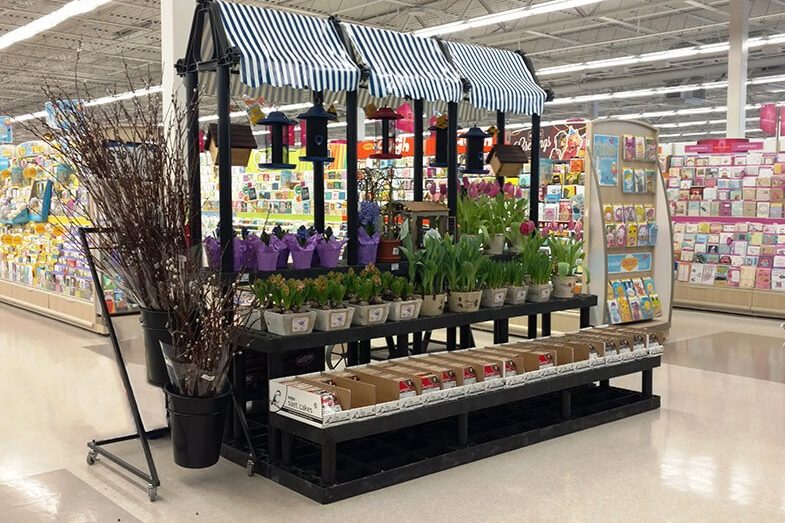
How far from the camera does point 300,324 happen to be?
4.25 m

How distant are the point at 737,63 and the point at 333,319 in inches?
480

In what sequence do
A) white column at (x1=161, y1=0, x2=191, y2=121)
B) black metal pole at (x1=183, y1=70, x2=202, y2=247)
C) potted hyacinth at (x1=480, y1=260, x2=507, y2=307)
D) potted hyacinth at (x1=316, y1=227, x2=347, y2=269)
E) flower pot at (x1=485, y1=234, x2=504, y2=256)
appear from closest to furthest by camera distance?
1. black metal pole at (x1=183, y1=70, x2=202, y2=247)
2. potted hyacinth at (x1=316, y1=227, x2=347, y2=269)
3. potted hyacinth at (x1=480, y1=260, x2=507, y2=307)
4. flower pot at (x1=485, y1=234, x2=504, y2=256)
5. white column at (x1=161, y1=0, x2=191, y2=121)

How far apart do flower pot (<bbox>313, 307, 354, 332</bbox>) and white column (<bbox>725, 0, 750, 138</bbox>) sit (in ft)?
39.3

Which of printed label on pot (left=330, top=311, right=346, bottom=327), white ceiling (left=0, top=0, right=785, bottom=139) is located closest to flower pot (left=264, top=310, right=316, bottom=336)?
printed label on pot (left=330, top=311, right=346, bottom=327)

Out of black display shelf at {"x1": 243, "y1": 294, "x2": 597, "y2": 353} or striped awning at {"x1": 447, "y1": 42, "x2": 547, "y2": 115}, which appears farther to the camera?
striped awning at {"x1": 447, "y1": 42, "x2": 547, "y2": 115}

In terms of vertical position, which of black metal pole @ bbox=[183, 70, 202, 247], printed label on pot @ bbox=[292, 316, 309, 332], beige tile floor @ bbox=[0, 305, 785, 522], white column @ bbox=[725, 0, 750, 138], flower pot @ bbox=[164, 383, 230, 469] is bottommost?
beige tile floor @ bbox=[0, 305, 785, 522]

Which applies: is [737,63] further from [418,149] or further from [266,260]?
[266,260]

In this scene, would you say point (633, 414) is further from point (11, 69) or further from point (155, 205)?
point (11, 69)

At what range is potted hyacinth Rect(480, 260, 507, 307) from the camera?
209 inches

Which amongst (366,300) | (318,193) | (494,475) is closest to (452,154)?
(318,193)

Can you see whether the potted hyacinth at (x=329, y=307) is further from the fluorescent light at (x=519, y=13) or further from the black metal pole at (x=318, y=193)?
the fluorescent light at (x=519, y=13)

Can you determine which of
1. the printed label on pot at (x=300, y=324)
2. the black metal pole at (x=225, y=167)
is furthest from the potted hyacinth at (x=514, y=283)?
the black metal pole at (x=225, y=167)

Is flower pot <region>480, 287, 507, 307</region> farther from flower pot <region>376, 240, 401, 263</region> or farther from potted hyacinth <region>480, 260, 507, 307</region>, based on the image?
flower pot <region>376, 240, 401, 263</region>

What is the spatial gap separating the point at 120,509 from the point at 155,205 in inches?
59.1
